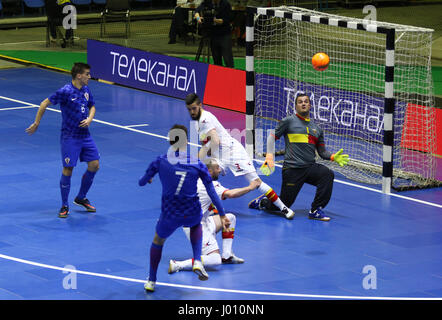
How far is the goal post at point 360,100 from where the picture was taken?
14945 mm

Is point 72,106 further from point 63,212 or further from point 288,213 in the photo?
point 288,213

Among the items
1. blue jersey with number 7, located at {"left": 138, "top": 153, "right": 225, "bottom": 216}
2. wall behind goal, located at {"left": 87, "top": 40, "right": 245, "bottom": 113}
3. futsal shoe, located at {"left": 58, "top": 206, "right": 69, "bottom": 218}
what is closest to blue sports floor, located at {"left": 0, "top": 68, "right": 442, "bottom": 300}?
futsal shoe, located at {"left": 58, "top": 206, "right": 69, "bottom": 218}

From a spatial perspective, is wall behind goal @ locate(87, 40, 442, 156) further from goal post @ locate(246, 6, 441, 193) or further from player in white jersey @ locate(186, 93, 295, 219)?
player in white jersey @ locate(186, 93, 295, 219)

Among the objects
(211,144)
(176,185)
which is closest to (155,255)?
(176,185)

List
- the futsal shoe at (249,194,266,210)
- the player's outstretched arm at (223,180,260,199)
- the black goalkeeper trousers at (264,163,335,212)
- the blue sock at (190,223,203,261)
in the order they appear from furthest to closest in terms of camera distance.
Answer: the futsal shoe at (249,194,266,210), the black goalkeeper trousers at (264,163,335,212), the player's outstretched arm at (223,180,260,199), the blue sock at (190,223,203,261)

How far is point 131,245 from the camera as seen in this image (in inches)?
472

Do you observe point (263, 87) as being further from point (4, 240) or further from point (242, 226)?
point (4, 240)

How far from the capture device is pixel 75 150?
518 inches

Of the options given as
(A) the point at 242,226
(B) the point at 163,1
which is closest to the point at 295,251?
(A) the point at 242,226

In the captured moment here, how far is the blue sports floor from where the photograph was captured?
10398 millimetres

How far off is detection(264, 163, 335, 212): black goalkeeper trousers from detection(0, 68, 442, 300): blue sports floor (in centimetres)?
33

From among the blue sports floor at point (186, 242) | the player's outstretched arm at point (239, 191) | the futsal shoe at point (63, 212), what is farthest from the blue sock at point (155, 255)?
the futsal shoe at point (63, 212)

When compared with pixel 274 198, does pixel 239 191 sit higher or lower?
higher

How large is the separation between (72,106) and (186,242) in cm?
274
